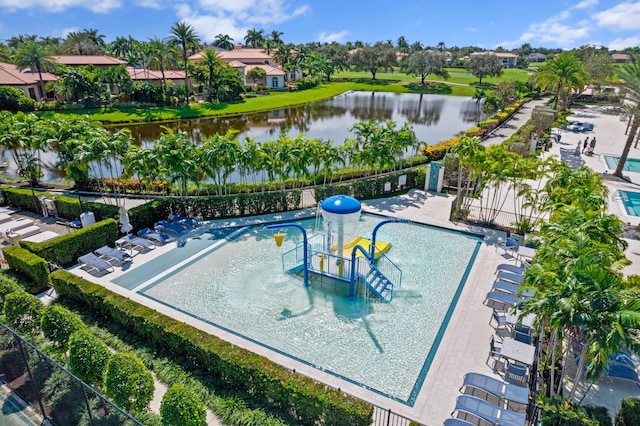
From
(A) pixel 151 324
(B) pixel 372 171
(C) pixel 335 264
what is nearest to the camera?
(A) pixel 151 324

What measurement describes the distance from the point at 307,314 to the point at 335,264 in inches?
104

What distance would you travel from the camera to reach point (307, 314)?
A: 47.4 feet

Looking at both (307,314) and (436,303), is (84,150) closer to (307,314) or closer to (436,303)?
(307,314)

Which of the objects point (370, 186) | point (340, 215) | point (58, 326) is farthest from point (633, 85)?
point (58, 326)

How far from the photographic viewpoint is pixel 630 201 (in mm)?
26062

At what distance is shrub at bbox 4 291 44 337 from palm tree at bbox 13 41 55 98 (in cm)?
6281

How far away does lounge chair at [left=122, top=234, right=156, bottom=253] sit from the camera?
18.7 metres

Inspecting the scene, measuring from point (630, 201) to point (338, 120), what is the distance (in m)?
37.0

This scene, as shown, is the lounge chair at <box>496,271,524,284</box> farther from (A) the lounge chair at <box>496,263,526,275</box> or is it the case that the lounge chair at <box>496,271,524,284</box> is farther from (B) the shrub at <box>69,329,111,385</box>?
(B) the shrub at <box>69,329,111,385</box>

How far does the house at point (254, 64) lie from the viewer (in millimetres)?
84588

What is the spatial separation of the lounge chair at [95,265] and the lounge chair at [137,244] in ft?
5.56

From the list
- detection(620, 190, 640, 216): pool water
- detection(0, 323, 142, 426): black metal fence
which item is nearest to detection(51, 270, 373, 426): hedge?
detection(0, 323, 142, 426): black metal fence

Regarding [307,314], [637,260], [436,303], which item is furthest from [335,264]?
[637,260]

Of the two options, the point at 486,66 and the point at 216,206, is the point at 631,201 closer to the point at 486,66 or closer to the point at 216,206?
the point at 216,206
